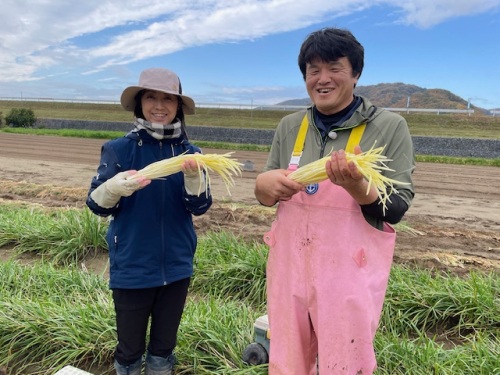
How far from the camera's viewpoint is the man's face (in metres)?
1.92

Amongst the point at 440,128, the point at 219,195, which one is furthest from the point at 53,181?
the point at 440,128

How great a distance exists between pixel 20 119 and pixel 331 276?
133 ft

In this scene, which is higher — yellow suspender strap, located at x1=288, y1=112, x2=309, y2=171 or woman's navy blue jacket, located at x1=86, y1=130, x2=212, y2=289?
yellow suspender strap, located at x1=288, y1=112, x2=309, y2=171

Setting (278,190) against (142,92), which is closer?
(278,190)

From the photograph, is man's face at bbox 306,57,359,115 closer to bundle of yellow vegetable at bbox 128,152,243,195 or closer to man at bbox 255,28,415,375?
man at bbox 255,28,415,375

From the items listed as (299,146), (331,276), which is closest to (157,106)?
(299,146)

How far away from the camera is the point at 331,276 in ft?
6.18

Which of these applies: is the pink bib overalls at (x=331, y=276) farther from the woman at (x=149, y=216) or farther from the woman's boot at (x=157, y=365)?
the woman's boot at (x=157, y=365)

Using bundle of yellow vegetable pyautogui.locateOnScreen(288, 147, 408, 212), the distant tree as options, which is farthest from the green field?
bundle of yellow vegetable pyautogui.locateOnScreen(288, 147, 408, 212)

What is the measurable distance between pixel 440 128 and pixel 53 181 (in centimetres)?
2826

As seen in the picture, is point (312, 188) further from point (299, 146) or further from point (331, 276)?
point (331, 276)

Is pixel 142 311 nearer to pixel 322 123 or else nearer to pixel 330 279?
pixel 330 279

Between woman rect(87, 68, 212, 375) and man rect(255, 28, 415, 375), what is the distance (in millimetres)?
649

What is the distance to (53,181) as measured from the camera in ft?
39.1
